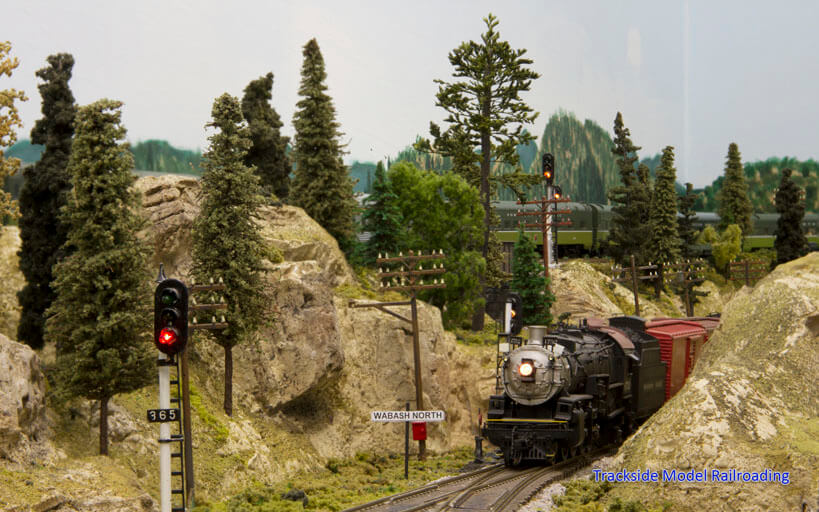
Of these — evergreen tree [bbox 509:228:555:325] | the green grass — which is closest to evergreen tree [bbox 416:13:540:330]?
evergreen tree [bbox 509:228:555:325]

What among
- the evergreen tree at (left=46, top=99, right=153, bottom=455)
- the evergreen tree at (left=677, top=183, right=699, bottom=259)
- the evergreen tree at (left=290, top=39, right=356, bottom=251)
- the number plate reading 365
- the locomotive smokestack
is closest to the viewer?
the number plate reading 365

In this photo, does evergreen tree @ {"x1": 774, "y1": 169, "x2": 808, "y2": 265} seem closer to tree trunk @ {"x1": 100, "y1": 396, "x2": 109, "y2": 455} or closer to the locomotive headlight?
the locomotive headlight

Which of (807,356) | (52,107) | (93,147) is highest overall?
(52,107)

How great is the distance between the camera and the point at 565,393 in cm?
2325

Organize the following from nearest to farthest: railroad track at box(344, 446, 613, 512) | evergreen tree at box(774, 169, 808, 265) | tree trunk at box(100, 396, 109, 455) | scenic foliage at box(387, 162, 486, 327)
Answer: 1. railroad track at box(344, 446, 613, 512)
2. tree trunk at box(100, 396, 109, 455)
3. scenic foliage at box(387, 162, 486, 327)
4. evergreen tree at box(774, 169, 808, 265)

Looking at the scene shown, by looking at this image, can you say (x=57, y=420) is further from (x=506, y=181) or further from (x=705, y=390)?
(x=506, y=181)

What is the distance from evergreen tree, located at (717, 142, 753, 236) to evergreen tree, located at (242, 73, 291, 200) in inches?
1717

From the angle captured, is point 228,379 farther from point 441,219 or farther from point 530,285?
point 530,285

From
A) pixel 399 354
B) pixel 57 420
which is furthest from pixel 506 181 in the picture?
pixel 57 420

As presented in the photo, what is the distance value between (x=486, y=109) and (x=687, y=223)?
28454 mm

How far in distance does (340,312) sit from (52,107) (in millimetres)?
13491

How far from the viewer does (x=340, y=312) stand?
33.5 metres

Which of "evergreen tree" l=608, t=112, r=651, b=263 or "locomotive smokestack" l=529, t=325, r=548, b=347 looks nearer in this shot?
"locomotive smokestack" l=529, t=325, r=548, b=347

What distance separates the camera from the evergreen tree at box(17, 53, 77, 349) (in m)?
27.1
